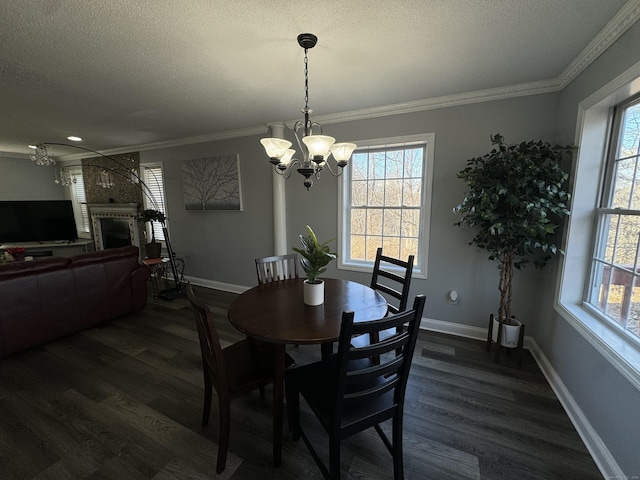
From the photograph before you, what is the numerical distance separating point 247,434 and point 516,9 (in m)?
2.94

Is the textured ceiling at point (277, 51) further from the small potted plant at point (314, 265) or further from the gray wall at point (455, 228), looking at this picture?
the small potted plant at point (314, 265)

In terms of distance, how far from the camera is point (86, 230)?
617 centimetres

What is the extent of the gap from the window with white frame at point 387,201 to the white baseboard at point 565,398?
638mm

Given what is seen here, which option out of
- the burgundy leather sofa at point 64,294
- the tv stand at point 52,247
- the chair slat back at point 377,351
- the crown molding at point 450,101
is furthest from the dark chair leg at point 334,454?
the tv stand at point 52,247

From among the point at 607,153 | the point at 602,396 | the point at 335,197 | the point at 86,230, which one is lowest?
the point at 602,396

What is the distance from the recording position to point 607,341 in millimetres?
1525

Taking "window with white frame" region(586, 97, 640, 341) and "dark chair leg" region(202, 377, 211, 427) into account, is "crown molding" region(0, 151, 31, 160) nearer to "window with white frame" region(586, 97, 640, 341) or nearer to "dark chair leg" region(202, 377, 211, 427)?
"dark chair leg" region(202, 377, 211, 427)

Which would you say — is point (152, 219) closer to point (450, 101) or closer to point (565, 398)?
point (450, 101)

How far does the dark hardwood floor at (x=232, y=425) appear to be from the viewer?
4.72 ft

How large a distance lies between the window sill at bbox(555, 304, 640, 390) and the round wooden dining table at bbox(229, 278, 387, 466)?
1.21 m

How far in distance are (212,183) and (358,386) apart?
370 centimetres

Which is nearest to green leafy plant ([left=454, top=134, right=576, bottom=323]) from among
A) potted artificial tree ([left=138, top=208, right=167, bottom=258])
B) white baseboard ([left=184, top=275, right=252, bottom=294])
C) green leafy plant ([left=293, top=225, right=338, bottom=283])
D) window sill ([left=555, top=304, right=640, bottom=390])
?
window sill ([left=555, top=304, right=640, bottom=390])

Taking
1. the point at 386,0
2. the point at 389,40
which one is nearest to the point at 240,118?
the point at 389,40

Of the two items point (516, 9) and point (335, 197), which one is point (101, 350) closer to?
point (335, 197)
